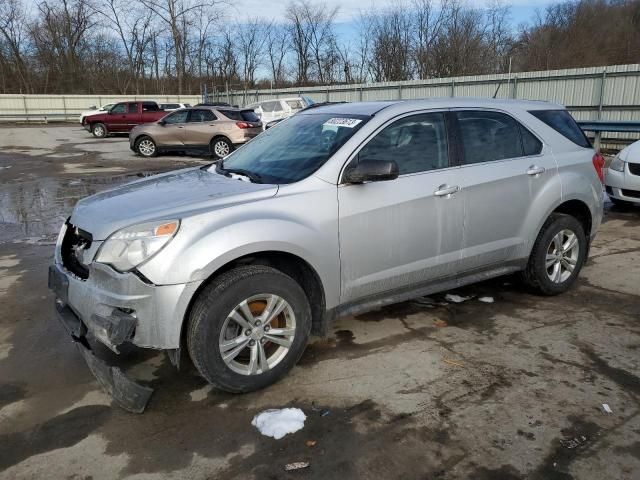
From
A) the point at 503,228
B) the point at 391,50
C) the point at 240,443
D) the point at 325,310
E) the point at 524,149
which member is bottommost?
the point at 240,443

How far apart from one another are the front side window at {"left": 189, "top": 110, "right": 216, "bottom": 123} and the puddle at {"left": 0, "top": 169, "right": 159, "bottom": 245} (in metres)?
4.06

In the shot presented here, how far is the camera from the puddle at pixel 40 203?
761 centimetres

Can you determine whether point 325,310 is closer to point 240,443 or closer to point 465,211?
point 240,443

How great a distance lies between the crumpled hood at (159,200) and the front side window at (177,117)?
1412 cm

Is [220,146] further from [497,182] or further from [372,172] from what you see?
[372,172]

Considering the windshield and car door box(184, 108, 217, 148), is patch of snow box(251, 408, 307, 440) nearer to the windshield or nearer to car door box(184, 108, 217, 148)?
the windshield

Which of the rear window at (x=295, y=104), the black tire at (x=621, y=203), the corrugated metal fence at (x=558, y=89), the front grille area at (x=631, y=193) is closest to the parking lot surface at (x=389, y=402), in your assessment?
the front grille area at (x=631, y=193)

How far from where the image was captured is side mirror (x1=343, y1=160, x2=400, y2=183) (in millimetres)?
3402

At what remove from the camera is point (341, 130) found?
3797 millimetres

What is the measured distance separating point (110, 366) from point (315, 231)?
148 cm

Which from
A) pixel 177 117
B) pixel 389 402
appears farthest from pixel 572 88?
pixel 389 402

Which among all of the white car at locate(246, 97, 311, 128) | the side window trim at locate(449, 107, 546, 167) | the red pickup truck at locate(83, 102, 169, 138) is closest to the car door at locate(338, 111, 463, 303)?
the side window trim at locate(449, 107, 546, 167)

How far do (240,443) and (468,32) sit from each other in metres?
41.7

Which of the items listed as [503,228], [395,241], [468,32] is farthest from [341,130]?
[468,32]
